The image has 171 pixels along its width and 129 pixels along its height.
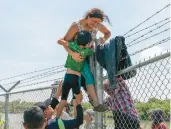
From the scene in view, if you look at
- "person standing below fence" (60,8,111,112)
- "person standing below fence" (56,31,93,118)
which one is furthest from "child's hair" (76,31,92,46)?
"person standing below fence" (60,8,111,112)

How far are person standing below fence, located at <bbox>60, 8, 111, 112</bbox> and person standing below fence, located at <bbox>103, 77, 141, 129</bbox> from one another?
13cm

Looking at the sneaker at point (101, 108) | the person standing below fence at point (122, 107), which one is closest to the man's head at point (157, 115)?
the person standing below fence at point (122, 107)

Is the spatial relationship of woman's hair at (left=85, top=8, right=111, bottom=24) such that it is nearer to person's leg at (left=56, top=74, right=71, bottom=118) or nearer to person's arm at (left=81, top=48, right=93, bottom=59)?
person's arm at (left=81, top=48, right=93, bottom=59)

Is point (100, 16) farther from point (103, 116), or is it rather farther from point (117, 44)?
point (103, 116)

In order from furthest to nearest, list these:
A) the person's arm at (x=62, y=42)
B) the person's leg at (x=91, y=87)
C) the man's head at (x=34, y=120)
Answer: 1. the person's arm at (x=62, y=42)
2. the person's leg at (x=91, y=87)
3. the man's head at (x=34, y=120)

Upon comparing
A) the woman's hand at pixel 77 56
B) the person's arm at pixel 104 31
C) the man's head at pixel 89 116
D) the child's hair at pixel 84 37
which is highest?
the person's arm at pixel 104 31

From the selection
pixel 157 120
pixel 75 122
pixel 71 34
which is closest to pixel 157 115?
pixel 157 120

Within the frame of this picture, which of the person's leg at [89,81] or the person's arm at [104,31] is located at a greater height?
the person's arm at [104,31]

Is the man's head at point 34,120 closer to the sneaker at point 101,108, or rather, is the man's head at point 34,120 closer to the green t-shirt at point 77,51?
the sneaker at point 101,108

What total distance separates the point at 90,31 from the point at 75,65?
0.36m

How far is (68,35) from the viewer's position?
4047 mm

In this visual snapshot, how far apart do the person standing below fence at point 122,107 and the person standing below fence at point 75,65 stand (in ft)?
1.27

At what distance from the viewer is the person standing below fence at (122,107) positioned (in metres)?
3.55

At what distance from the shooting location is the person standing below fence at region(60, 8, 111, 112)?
3861 millimetres
